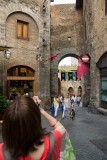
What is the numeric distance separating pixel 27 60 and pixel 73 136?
953cm

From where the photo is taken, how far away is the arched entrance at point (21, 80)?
55.2ft

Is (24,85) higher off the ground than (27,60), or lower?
lower

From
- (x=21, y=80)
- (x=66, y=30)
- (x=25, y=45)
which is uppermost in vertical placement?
(x=66, y=30)

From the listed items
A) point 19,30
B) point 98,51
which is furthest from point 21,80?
point 98,51

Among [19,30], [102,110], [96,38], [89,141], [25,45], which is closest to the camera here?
[89,141]

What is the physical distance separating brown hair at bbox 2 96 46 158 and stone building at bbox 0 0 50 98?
14.6 metres

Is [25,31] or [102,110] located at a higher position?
[25,31]

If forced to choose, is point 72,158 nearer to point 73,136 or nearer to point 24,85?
point 73,136

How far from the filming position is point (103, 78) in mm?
15461

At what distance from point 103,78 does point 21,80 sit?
5870mm

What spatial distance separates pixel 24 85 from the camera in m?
17.8

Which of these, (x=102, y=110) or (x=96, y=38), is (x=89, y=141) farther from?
(x=96, y=38)

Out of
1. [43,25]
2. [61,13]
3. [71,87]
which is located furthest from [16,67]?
[71,87]

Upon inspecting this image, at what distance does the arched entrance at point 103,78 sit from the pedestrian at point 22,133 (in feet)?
44.6
